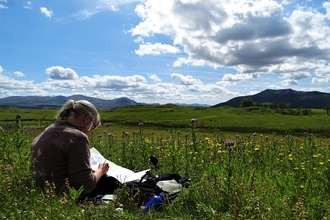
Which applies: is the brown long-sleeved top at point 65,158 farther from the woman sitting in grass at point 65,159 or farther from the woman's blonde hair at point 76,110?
the woman's blonde hair at point 76,110

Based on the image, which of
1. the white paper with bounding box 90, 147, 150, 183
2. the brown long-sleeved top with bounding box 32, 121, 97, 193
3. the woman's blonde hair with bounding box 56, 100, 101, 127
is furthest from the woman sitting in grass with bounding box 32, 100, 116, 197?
the white paper with bounding box 90, 147, 150, 183

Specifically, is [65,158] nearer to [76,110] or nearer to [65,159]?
[65,159]

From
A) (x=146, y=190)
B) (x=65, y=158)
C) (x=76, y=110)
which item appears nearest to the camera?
(x=146, y=190)

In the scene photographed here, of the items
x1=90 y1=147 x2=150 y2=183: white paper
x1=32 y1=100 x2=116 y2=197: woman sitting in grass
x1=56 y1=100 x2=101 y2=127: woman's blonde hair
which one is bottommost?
x1=90 y1=147 x2=150 y2=183: white paper

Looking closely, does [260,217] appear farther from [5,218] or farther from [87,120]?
[87,120]

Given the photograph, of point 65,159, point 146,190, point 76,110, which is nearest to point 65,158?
point 65,159

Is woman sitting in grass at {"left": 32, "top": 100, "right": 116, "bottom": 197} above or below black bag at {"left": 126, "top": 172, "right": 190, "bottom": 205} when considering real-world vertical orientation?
above

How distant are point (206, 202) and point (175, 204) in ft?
1.26

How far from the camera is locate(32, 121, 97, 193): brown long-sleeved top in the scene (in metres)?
4.23

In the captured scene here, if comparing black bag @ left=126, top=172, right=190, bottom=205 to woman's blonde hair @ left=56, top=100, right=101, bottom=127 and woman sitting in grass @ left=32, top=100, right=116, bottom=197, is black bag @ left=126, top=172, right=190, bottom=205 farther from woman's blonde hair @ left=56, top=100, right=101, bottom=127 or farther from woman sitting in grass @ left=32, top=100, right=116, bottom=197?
woman's blonde hair @ left=56, top=100, right=101, bottom=127

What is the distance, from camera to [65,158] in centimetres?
432

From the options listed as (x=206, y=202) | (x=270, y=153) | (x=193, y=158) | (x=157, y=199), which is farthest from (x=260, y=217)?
(x=270, y=153)

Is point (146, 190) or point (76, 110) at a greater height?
point (76, 110)

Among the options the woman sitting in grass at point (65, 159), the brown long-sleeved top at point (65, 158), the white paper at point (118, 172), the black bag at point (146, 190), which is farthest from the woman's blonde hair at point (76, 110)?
the black bag at point (146, 190)
